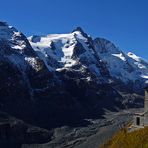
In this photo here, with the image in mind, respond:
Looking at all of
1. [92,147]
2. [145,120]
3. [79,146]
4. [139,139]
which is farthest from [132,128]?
[79,146]

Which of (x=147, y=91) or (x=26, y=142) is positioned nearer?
(x=147, y=91)

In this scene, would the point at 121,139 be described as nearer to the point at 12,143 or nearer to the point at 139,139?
the point at 139,139

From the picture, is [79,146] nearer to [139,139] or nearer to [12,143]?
[12,143]

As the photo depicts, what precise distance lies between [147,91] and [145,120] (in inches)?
386

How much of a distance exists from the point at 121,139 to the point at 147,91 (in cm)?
1473

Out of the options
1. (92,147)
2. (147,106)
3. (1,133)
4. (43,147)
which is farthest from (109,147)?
(1,133)

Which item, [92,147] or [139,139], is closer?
[139,139]

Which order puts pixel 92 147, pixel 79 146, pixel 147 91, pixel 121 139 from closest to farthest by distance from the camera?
pixel 121 139
pixel 147 91
pixel 92 147
pixel 79 146

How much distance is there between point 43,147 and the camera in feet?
603

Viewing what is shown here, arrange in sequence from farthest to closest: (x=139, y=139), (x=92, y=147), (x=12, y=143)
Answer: (x=12, y=143), (x=92, y=147), (x=139, y=139)

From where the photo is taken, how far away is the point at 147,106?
4230 inches

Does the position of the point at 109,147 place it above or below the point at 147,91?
below

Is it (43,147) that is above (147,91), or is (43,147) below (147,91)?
below

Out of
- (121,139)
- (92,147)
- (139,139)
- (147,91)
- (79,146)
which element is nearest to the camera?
(139,139)
